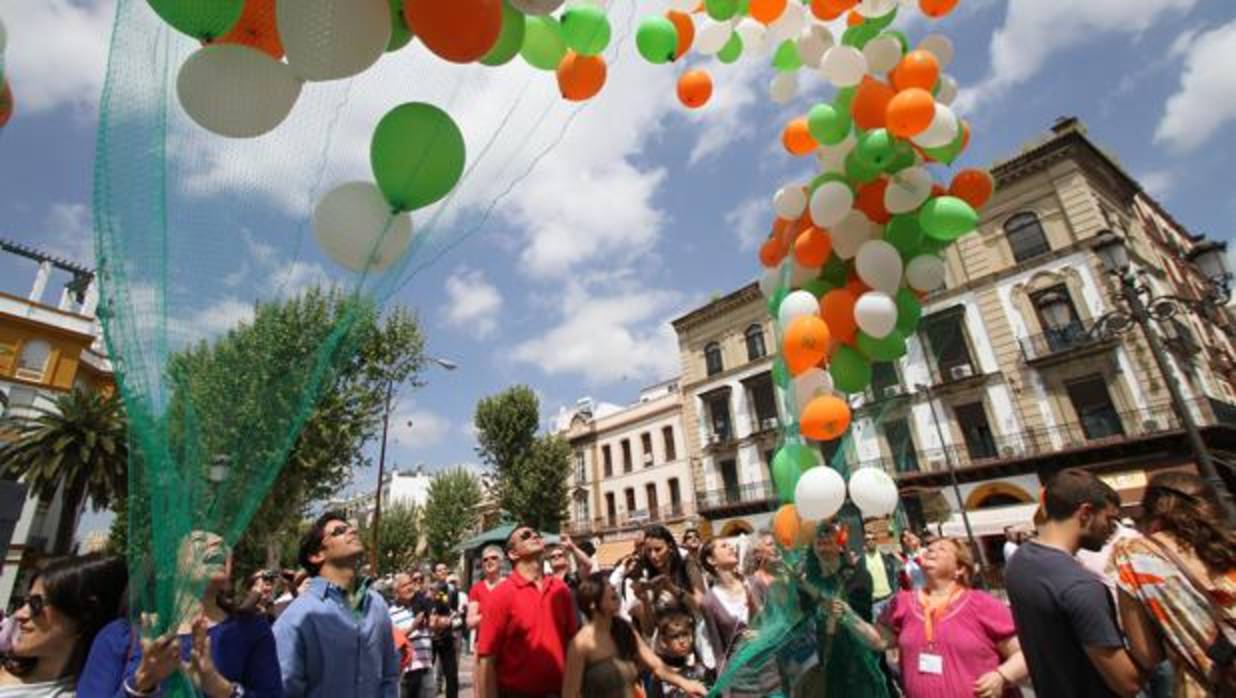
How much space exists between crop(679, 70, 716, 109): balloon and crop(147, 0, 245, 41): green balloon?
298cm

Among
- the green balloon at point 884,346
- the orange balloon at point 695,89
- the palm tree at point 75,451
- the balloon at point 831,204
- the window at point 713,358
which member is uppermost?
the window at point 713,358

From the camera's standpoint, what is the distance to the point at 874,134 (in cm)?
362

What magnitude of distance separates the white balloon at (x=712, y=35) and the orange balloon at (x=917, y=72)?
1.21 m

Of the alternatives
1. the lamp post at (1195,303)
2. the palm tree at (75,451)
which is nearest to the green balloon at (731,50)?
the lamp post at (1195,303)

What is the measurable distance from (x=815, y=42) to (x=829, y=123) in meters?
0.66

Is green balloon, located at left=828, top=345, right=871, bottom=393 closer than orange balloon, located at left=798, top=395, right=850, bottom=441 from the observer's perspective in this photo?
No

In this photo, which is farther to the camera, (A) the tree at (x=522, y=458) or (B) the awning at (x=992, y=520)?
(A) the tree at (x=522, y=458)

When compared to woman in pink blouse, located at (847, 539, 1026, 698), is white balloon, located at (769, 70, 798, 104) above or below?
above

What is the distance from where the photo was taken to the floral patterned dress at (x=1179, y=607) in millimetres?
1766

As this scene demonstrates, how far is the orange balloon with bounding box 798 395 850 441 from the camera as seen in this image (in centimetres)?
315

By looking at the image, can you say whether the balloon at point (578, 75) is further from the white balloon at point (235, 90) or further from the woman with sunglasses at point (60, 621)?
the woman with sunglasses at point (60, 621)

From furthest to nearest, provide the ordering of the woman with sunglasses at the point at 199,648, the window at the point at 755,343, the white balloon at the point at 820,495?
the window at the point at 755,343 < the white balloon at the point at 820,495 < the woman with sunglasses at the point at 199,648

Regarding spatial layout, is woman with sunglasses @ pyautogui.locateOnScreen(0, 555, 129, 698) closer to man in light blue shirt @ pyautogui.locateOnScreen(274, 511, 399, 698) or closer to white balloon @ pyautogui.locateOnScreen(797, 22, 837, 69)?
man in light blue shirt @ pyautogui.locateOnScreen(274, 511, 399, 698)

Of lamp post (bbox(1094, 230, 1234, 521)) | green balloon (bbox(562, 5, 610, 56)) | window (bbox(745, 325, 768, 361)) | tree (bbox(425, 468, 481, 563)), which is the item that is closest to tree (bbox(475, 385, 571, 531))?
tree (bbox(425, 468, 481, 563))
